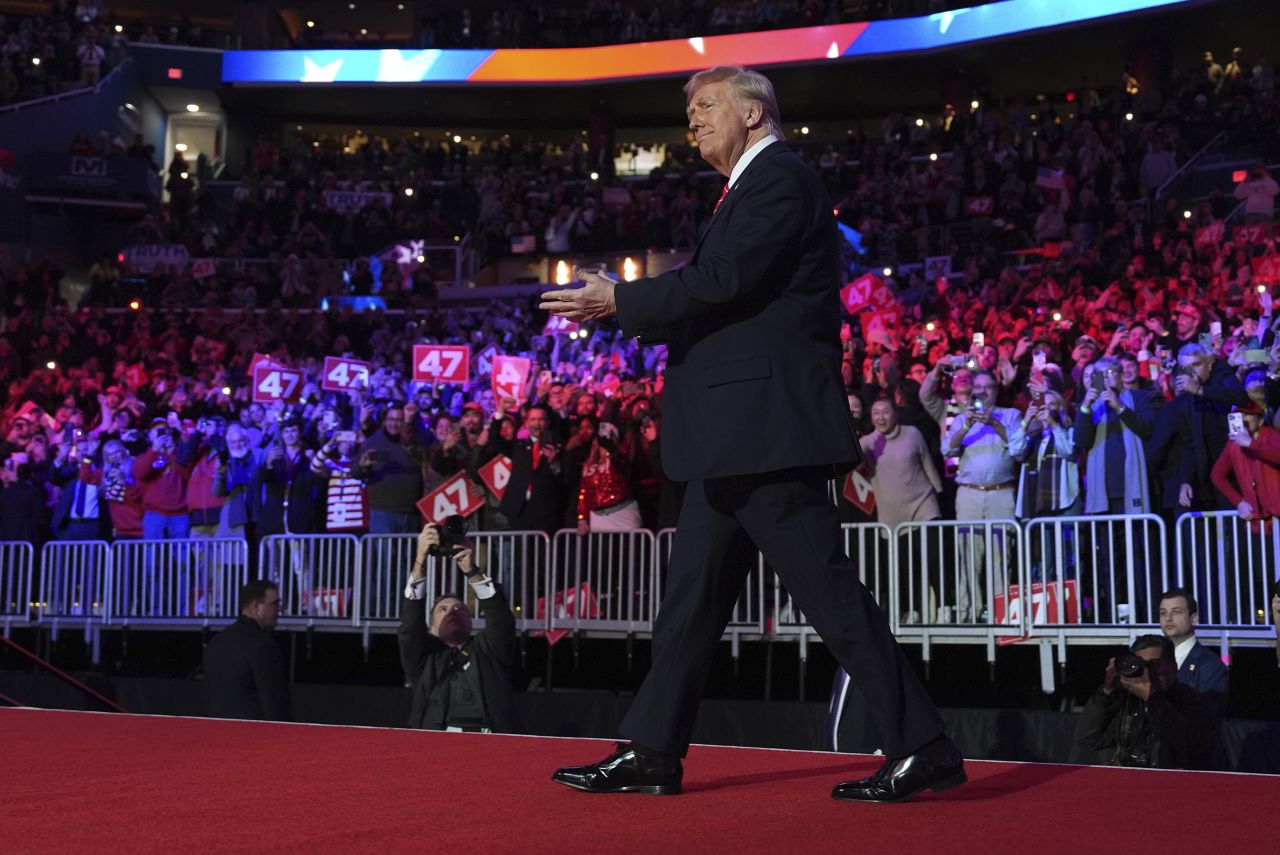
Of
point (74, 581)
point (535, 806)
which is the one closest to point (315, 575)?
point (74, 581)

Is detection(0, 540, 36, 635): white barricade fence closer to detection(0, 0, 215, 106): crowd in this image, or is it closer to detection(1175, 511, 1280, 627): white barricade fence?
detection(1175, 511, 1280, 627): white barricade fence

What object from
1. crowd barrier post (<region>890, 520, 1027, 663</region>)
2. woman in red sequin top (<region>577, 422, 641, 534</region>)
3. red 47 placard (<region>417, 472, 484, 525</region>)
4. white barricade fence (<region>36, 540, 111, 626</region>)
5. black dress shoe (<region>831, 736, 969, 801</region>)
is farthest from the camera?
white barricade fence (<region>36, 540, 111, 626</region>)

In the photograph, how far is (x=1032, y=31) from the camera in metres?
29.5

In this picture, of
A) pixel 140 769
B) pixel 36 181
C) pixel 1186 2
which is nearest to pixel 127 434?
pixel 140 769

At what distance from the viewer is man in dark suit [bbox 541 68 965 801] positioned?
3.22 m

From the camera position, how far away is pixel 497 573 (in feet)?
33.9

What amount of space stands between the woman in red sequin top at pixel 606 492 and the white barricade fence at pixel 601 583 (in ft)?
0.36

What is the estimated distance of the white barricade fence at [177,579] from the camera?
38.6 ft

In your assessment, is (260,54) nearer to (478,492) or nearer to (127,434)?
(127,434)

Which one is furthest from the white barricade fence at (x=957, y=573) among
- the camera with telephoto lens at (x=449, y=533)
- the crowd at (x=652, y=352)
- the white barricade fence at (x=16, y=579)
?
the white barricade fence at (x=16, y=579)

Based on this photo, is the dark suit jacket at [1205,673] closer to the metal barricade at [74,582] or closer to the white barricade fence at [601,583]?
the white barricade fence at [601,583]

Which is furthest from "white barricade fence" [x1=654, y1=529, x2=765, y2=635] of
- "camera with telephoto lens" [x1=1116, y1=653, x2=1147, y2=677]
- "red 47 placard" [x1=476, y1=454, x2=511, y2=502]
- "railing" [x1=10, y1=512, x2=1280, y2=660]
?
"camera with telephoto lens" [x1=1116, y1=653, x2=1147, y2=677]

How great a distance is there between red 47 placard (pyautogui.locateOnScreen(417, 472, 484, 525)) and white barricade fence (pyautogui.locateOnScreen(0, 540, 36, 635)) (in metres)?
4.26

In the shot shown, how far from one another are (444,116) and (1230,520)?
32.9 m
